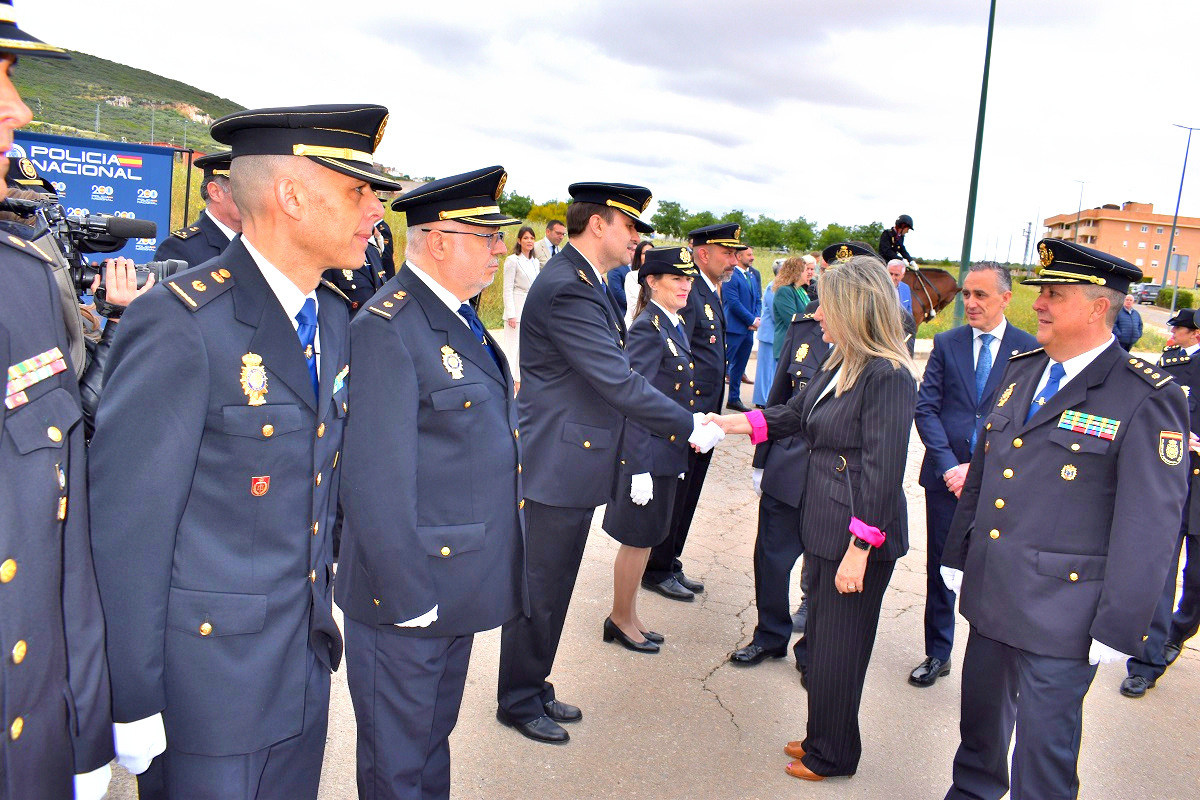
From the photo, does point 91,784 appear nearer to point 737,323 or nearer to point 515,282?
point 515,282

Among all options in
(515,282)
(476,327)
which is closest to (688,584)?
(476,327)

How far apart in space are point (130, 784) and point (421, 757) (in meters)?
1.32

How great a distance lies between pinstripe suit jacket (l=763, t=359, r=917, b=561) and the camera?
313 centimetres

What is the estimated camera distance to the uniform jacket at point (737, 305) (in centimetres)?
1001

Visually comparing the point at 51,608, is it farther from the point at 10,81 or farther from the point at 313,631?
the point at 10,81

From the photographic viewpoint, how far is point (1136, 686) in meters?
4.37

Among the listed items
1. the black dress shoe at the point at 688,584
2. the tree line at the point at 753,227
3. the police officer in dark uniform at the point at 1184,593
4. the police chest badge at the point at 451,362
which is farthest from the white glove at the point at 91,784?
the tree line at the point at 753,227

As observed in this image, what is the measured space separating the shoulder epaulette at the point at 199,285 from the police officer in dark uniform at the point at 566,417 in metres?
1.80

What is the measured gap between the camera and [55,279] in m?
1.56

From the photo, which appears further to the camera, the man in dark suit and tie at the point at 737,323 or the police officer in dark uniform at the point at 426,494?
the man in dark suit and tie at the point at 737,323

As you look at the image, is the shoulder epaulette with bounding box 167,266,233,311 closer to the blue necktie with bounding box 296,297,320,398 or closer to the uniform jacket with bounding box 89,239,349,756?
the uniform jacket with bounding box 89,239,349,756

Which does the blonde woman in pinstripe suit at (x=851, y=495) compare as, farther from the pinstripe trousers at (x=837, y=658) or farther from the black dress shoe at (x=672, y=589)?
the black dress shoe at (x=672, y=589)

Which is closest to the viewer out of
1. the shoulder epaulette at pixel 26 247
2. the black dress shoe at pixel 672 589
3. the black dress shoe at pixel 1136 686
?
the shoulder epaulette at pixel 26 247

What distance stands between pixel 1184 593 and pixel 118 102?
24394 mm
